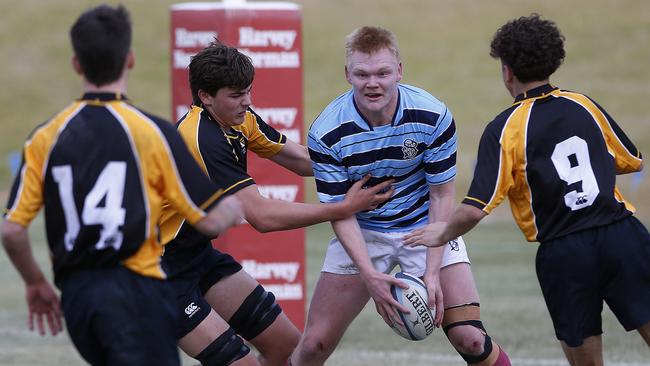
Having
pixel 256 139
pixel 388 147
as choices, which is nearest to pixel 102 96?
pixel 388 147

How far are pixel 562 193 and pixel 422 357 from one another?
3290mm

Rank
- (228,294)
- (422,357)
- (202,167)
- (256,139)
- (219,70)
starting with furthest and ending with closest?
(422,357) → (256,139) → (228,294) → (219,70) → (202,167)

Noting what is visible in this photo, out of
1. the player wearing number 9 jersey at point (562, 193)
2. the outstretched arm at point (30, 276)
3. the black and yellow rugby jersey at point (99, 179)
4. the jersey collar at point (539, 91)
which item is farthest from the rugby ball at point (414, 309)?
the outstretched arm at point (30, 276)

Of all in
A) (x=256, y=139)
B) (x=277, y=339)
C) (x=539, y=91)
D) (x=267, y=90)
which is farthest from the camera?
(x=267, y=90)

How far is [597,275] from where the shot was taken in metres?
5.04

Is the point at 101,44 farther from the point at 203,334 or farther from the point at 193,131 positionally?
the point at 203,334

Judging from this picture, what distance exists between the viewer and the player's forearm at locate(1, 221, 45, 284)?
13.4 feet

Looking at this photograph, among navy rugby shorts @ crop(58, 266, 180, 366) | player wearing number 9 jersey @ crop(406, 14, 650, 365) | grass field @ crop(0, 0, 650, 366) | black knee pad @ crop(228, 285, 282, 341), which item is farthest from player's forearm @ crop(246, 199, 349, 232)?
grass field @ crop(0, 0, 650, 366)

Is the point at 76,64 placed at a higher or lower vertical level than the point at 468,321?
higher

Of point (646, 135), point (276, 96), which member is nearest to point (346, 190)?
point (276, 96)

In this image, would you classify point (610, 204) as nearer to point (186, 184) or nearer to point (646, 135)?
point (186, 184)

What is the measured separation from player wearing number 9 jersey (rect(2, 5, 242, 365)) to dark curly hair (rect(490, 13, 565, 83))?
1.65 m

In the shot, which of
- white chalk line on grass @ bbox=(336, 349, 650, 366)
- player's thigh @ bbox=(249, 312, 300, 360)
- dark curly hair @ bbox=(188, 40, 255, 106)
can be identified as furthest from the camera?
white chalk line on grass @ bbox=(336, 349, 650, 366)

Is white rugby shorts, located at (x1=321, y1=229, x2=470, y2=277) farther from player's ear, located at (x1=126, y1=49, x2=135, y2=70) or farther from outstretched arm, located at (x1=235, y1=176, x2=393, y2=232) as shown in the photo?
player's ear, located at (x1=126, y1=49, x2=135, y2=70)
